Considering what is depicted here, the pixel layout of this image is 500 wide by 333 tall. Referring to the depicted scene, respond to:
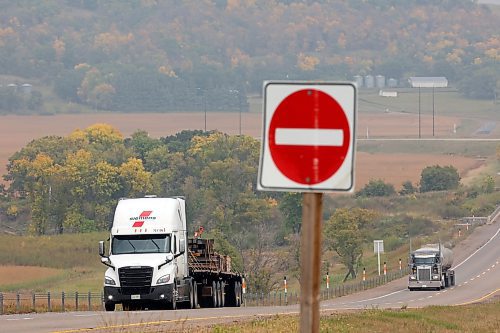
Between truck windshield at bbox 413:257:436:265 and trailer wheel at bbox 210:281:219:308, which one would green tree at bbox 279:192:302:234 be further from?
trailer wheel at bbox 210:281:219:308

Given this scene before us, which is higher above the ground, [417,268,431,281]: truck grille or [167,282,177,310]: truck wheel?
[167,282,177,310]: truck wheel

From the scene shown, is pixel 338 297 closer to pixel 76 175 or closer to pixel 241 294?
pixel 241 294

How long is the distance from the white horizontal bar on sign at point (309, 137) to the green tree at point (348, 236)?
389ft

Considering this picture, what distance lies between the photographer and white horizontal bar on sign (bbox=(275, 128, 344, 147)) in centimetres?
1155

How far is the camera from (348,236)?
138 meters

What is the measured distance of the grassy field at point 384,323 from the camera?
1207 inches

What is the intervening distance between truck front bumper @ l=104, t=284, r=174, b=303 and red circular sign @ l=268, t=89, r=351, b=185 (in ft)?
124

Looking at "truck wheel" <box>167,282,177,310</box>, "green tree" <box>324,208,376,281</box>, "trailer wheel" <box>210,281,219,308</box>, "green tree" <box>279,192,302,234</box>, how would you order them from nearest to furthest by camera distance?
"truck wheel" <box>167,282,177,310</box> < "trailer wheel" <box>210,281,219,308</box> < "green tree" <box>324,208,376,281</box> < "green tree" <box>279,192,302,234</box>

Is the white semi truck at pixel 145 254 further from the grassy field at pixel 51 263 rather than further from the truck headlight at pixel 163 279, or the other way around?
the grassy field at pixel 51 263

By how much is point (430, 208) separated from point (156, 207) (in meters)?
149


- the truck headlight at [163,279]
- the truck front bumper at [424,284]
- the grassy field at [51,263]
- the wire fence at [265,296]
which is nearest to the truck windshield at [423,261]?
the truck front bumper at [424,284]

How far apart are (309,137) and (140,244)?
38.0 metres

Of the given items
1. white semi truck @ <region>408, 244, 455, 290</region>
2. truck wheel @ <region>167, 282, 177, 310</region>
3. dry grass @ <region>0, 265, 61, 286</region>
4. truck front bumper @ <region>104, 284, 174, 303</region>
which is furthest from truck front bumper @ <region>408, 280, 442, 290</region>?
truck front bumper @ <region>104, 284, 174, 303</region>

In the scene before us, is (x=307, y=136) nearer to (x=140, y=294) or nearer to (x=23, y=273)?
(x=140, y=294)
